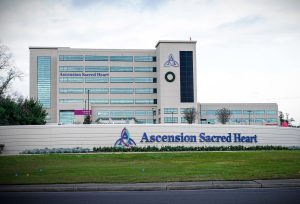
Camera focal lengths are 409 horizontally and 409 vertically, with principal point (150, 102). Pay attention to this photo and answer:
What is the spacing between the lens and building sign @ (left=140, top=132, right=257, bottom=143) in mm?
37625

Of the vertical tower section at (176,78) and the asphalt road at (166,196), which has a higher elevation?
the vertical tower section at (176,78)

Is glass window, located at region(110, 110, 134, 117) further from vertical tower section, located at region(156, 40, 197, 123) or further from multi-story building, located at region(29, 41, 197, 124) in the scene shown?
vertical tower section, located at region(156, 40, 197, 123)

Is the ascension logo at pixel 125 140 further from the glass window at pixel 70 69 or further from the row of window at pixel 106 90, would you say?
the glass window at pixel 70 69

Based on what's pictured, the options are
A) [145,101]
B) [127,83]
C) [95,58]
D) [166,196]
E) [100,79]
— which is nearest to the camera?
[166,196]

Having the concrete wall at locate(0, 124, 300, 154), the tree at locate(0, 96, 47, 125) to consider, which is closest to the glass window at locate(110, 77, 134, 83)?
the tree at locate(0, 96, 47, 125)

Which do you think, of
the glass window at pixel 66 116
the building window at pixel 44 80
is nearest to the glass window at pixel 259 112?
the glass window at pixel 66 116

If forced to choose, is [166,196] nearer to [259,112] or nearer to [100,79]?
[100,79]

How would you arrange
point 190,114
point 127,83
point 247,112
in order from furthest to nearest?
point 247,112 → point 127,83 → point 190,114

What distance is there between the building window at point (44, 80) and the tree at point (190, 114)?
44414 millimetres

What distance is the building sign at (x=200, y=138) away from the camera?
37625 millimetres

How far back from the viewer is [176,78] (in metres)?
113

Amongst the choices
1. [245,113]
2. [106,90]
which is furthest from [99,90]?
[245,113]

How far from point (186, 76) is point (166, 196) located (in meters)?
101

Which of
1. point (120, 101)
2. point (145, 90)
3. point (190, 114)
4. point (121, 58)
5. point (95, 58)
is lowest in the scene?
point (190, 114)
